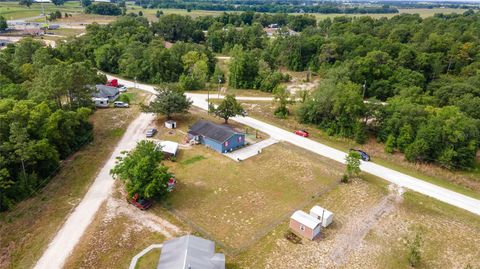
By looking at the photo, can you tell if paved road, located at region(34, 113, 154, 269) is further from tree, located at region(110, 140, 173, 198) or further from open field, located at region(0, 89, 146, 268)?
tree, located at region(110, 140, 173, 198)

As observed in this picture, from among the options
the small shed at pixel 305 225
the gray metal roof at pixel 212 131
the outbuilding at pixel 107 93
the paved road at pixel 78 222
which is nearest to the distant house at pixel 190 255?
the small shed at pixel 305 225

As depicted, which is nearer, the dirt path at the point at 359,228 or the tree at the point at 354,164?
the dirt path at the point at 359,228

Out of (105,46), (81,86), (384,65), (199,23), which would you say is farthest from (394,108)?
(199,23)

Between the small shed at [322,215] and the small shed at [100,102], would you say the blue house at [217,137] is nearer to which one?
the small shed at [322,215]

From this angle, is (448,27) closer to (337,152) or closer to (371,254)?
(337,152)

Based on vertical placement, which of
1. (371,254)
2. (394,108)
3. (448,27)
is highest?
(448,27)

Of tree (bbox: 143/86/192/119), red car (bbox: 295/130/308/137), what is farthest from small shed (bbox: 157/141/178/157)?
red car (bbox: 295/130/308/137)
